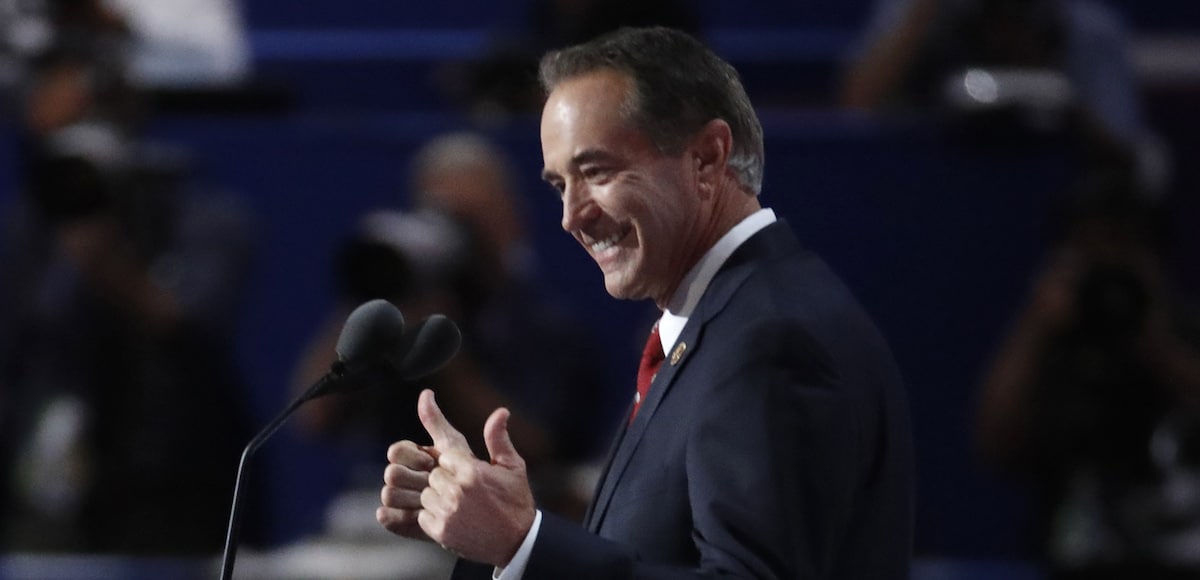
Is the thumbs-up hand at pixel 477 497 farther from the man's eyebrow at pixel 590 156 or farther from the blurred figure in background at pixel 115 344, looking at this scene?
the blurred figure in background at pixel 115 344

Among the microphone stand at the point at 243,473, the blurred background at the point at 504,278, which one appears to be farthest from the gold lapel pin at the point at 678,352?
the blurred background at the point at 504,278

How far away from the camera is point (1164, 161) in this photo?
5.26 meters

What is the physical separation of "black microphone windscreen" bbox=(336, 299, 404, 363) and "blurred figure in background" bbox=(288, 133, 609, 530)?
2028 millimetres

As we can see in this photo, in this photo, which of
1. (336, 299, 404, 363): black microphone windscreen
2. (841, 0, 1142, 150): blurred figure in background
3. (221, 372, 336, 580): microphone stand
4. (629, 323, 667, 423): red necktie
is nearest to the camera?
(221, 372, 336, 580): microphone stand

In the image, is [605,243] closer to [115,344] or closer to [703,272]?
[703,272]

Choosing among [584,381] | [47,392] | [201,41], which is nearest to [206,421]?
[47,392]

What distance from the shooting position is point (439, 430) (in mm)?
1991

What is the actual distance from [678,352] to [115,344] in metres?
2.81

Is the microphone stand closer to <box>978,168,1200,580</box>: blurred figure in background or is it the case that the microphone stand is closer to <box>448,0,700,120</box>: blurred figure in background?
<box>978,168,1200,580</box>: blurred figure in background

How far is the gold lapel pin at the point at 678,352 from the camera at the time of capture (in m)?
2.16

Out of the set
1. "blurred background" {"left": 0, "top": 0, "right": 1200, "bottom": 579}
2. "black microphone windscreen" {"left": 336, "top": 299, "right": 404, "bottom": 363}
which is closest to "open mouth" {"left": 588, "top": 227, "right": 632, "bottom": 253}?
"black microphone windscreen" {"left": 336, "top": 299, "right": 404, "bottom": 363}

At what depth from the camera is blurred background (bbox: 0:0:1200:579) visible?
441 centimetres

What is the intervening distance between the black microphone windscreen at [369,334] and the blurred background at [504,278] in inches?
70.7

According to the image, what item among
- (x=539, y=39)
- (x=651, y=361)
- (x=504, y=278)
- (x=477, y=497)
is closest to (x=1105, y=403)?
(x=504, y=278)
